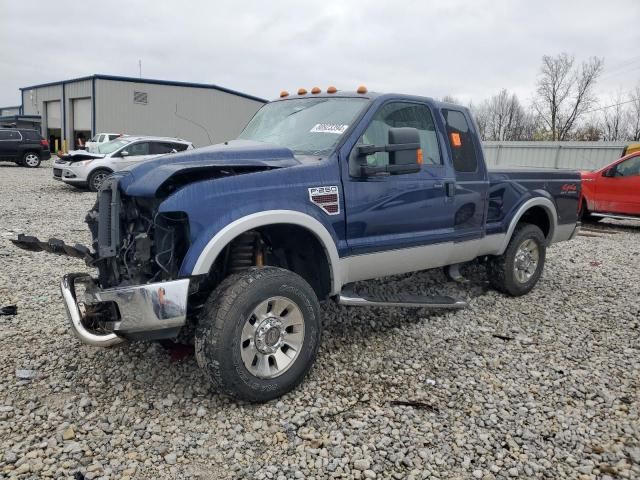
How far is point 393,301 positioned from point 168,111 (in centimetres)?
3230

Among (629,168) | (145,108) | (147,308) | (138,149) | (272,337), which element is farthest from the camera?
(145,108)

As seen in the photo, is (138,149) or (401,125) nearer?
(401,125)

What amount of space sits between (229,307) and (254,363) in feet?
1.49

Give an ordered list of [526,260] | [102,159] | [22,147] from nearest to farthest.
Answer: [526,260] < [102,159] < [22,147]

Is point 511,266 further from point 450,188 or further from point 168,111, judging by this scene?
point 168,111

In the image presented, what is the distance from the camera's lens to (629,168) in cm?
1127

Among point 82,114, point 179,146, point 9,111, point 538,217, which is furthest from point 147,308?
point 9,111

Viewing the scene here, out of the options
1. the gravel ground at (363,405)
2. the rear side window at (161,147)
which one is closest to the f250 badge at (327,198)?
the gravel ground at (363,405)

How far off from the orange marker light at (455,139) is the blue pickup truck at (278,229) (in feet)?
0.04

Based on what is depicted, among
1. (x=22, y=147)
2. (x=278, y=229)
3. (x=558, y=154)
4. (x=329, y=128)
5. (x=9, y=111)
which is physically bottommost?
(x=278, y=229)

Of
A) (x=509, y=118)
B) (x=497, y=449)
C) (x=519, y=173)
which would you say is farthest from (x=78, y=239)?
(x=509, y=118)

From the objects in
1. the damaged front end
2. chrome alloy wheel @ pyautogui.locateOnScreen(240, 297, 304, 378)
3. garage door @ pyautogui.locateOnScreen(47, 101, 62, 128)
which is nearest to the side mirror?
chrome alloy wheel @ pyautogui.locateOnScreen(240, 297, 304, 378)

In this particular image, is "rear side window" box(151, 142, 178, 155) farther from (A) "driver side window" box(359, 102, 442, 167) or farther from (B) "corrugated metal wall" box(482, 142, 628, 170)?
(A) "driver side window" box(359, 102, 442, 167)

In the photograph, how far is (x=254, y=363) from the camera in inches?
135
